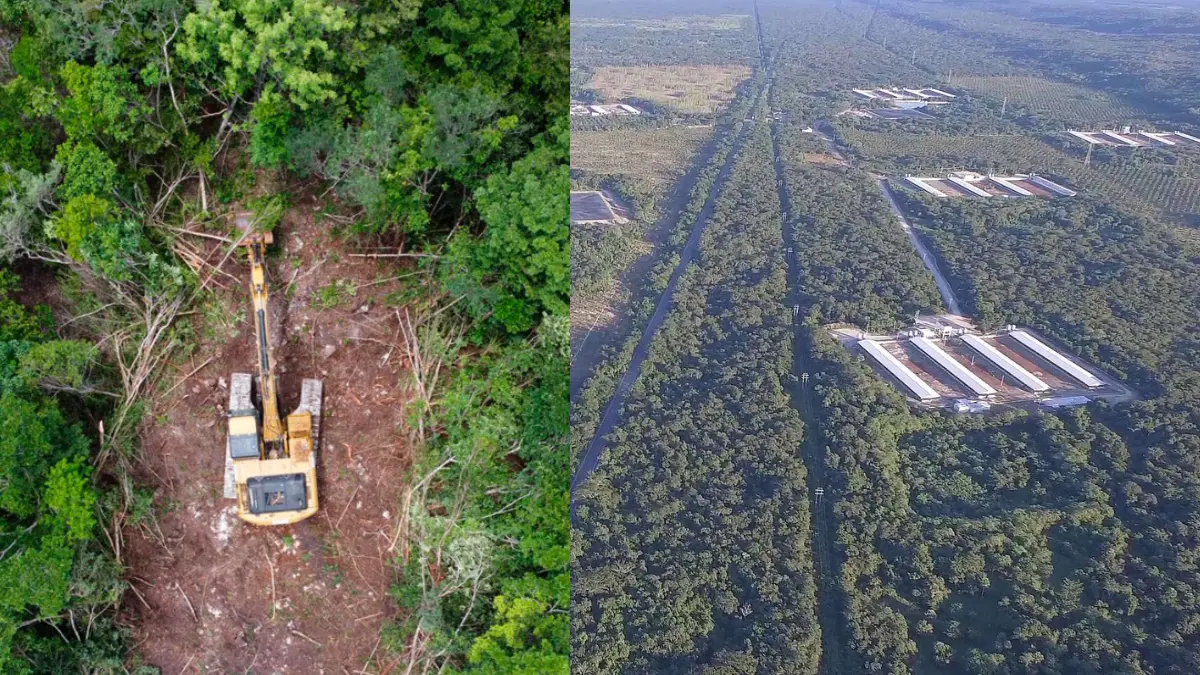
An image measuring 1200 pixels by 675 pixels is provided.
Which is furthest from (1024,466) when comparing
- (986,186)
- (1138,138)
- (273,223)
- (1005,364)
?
(1138,138)

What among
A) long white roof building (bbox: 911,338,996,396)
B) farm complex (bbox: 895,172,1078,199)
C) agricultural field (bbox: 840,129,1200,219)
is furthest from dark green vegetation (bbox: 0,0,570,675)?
agricultural field (bbox: 840,129,1200,219)

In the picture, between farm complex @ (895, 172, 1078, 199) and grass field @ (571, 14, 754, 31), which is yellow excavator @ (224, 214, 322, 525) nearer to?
farm complex @ (895, 172, 1078, 199)

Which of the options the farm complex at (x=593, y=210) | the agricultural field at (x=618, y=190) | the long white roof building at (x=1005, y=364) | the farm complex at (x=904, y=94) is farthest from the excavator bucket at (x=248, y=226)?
the farm complex at (x=904, y=94)

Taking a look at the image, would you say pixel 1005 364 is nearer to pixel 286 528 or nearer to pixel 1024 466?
pixel 1024 466

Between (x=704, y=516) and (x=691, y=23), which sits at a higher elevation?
(x=691, y=23)

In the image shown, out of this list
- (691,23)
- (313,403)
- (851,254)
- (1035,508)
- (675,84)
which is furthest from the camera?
(691,23)

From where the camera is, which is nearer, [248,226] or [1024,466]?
[248,226]
